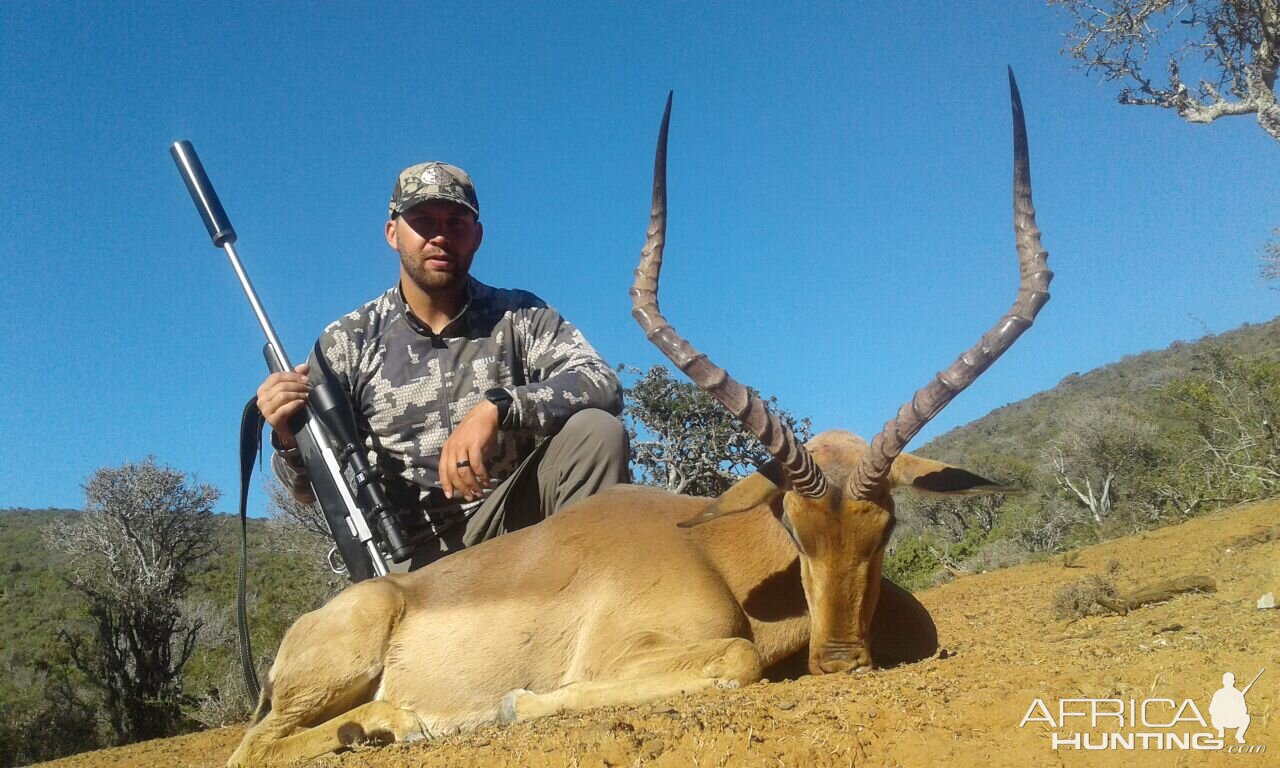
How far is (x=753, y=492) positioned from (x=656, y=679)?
1030 millimetres

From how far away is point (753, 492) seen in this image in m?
4.16

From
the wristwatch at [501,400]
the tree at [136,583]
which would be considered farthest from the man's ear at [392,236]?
the tree at [136,583]

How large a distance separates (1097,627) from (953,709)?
2.27m

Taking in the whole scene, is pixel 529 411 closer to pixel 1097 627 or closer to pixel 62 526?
pixel 1097 627

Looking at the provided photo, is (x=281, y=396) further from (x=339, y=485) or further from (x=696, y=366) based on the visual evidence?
(x=696, y=366)

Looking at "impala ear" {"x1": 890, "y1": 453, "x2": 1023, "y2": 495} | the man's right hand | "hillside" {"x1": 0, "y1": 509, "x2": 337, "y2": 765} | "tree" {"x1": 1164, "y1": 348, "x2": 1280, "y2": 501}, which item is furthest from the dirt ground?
"tree" {"x1": 1164, "y1": 348, "x2": 1280, "y2": 501}

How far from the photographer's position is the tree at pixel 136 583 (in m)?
12.1

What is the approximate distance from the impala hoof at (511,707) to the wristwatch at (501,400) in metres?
1.44

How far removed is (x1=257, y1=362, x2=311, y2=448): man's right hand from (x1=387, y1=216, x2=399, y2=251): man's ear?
1.12 m

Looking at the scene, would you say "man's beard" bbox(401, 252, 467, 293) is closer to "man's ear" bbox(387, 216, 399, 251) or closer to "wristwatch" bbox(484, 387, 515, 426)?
"man's ear" bbox(387, 216, 399, 251)

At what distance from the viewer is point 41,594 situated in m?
24.8

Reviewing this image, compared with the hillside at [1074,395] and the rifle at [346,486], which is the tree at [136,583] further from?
the hillside at [1074,395]

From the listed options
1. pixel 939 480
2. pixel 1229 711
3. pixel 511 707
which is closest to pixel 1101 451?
pixel 939 480

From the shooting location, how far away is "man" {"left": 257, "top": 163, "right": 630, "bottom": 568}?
4.99 metres
